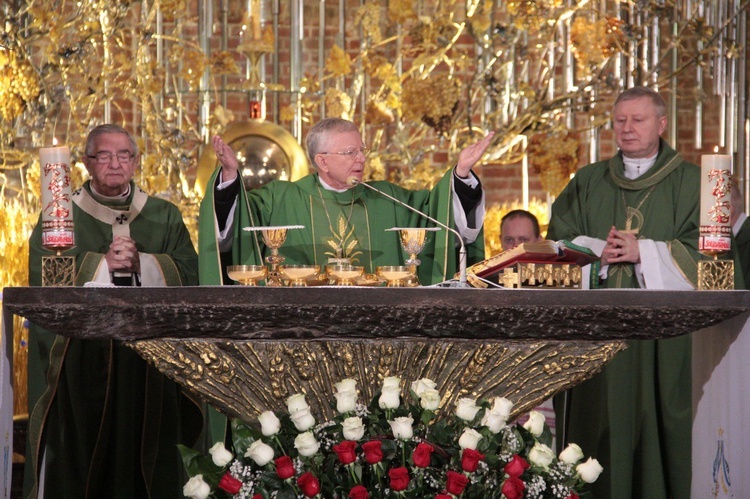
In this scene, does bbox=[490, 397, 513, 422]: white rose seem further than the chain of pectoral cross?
No

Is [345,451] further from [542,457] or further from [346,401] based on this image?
[542,457]

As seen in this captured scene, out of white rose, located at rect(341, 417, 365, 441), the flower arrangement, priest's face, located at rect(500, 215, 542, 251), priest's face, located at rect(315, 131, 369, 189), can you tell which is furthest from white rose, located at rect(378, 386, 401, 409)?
priest's face, located at rect(500, 215, 542, 251)

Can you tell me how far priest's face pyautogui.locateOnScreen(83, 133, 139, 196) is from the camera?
4770mm

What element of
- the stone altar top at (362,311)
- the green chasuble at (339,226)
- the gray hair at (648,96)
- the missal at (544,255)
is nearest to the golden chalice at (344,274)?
the stone altar top at (362,311)

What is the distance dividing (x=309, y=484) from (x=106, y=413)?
1656 mm

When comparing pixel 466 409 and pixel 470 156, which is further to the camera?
pixel 470 156

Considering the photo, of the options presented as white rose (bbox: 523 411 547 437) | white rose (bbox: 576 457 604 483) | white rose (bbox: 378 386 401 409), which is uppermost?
white rose (bbox: 378 386 401 409)

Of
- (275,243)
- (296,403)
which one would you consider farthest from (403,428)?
(275,243)

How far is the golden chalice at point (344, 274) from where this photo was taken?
385 cm

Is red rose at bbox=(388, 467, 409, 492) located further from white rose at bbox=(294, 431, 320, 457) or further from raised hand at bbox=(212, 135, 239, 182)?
raised hand at bbox=(212, 135, 239, 182)

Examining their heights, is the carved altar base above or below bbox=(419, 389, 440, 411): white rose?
above

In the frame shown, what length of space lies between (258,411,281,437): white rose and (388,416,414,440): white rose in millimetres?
332

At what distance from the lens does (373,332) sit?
3.54 m

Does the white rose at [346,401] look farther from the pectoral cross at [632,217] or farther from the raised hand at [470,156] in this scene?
the pectoral cross at [632,217]
